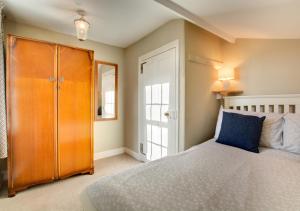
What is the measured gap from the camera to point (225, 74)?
252 centimetres

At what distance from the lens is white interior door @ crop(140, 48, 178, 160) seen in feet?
7.67

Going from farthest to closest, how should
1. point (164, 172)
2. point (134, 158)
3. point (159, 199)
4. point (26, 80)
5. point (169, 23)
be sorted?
point (134, 158) → point (169, 23) → point (26, 80) → point (164, 172) → point (159, 199)

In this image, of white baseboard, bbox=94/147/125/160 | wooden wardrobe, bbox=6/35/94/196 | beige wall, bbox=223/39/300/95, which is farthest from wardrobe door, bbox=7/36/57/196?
beige wall, bbox=223/39/300/95

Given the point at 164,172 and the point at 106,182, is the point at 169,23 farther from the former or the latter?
the point at 106,182

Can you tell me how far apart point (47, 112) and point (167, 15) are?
85.7 inches

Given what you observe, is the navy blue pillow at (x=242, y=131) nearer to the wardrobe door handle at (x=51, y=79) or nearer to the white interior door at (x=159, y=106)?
the white interior door at (x=159, y=106)

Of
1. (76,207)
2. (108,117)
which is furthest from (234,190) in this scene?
(108,117)

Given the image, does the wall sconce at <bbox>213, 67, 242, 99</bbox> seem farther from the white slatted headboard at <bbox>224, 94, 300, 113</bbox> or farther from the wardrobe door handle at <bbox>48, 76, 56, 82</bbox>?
the wardrobe door handle at <bbox>48, 76, 56, 82</bbox>

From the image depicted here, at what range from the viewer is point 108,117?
3393 mm

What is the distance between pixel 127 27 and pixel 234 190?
8.60 ft

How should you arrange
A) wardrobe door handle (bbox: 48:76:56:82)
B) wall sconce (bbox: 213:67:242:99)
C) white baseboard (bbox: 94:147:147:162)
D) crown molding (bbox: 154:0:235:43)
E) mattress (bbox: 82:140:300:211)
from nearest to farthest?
mattress (bbox: 82:140:300:211), crown molding (bbox: 154:0:235:43), wardrobe door handle (bbox: 48:76:56:82), wall sconce (bbox: 213:67:242:99), white baseboard (bbox: 94:147:147:162)

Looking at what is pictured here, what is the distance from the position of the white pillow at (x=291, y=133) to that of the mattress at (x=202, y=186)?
0.22 meters

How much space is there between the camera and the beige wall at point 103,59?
2.69 meters

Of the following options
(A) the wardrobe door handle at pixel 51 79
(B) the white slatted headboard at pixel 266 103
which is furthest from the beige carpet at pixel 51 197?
(B) the white slatted headboard at pixel 266 103
